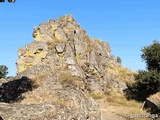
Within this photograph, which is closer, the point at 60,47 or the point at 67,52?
the point at 60,47

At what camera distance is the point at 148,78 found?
38.2 metres

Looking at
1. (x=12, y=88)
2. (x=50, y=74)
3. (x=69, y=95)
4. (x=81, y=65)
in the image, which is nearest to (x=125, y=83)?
(x=81, y=65)

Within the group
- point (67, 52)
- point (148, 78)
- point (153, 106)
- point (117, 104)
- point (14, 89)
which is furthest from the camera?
point (67, 52)

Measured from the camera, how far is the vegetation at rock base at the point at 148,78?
3809cm

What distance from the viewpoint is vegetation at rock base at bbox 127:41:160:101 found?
38094mm

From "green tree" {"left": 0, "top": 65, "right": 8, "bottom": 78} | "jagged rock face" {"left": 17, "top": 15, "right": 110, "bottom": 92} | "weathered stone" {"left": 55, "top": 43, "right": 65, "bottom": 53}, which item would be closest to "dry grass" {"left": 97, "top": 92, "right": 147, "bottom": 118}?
"jagged rock face" {"left": 17, "top": 15, "right": 110, "bottom": 92}

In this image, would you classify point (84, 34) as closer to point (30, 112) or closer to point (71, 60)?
point (71, 60)

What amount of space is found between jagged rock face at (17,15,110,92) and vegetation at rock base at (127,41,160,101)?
5.60 meters

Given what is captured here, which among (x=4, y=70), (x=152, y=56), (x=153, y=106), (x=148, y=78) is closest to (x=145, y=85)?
(x=148, y=78)

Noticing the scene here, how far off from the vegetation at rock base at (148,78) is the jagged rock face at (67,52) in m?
5.60

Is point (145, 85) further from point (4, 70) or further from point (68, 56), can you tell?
point (4, 70)

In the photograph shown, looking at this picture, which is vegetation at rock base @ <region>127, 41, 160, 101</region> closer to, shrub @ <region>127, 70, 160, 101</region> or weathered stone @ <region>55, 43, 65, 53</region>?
shrub @ <region>127, 70, 160, 101</region>

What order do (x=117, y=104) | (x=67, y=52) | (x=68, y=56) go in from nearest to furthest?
(x=117, y=104) → (x=68, y=56) → (x=67, y=52)

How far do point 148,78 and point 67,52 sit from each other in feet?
47.4
